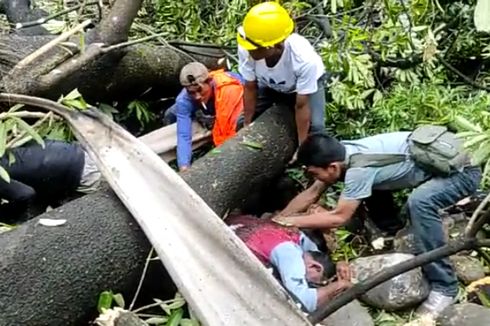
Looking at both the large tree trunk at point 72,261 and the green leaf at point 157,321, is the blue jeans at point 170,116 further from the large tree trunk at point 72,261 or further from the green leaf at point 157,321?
the green leaf at point 157,321

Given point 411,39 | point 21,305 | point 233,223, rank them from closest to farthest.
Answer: point 21,305, point 233,223, point 411,39

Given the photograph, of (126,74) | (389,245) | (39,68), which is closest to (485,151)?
(389,245)

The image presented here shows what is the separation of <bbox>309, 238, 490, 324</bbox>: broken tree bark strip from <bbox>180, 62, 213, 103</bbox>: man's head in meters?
1.73

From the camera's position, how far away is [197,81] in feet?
15.0

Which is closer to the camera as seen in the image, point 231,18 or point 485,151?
point 485,151

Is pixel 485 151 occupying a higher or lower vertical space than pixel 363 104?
higher

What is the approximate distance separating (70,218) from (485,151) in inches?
61.2

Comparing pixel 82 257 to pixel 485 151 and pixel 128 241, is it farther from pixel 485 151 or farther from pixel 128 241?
pixel 485 151

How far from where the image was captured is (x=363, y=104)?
5.09m

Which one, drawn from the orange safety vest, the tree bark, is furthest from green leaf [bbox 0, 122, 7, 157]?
the tree bark

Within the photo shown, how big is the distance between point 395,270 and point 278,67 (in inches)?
59.7

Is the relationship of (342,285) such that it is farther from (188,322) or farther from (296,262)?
(188,322)

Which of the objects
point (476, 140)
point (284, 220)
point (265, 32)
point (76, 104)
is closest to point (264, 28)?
point (265, 32)

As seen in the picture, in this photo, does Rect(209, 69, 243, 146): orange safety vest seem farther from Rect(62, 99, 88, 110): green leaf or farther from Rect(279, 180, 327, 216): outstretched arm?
Rect(62, 99, 88, 110): green leaf
